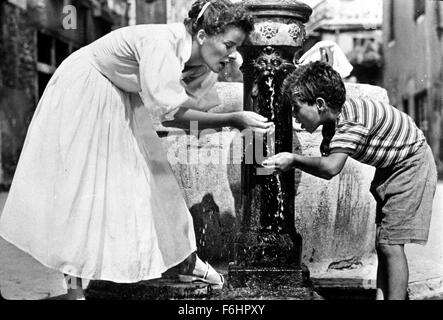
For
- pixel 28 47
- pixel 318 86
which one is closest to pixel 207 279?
pixel 318 86

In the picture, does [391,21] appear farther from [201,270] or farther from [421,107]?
[201,270]

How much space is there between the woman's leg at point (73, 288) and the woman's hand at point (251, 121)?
1037 mm

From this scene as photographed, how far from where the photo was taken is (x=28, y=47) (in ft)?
32.3

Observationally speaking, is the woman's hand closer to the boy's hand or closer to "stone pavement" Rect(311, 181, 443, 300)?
the boy's hand

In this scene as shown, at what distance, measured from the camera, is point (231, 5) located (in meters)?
3.12

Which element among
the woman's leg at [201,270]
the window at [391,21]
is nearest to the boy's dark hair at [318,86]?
the woman's leg at [201,270]

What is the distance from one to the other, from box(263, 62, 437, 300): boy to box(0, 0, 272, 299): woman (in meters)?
0.25

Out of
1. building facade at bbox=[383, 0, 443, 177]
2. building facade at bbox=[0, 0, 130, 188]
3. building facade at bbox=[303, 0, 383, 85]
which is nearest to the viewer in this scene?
building facade at bbox=[0, 0, 130, 188]

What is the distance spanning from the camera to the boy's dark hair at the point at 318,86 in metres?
2.96

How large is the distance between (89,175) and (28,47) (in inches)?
276

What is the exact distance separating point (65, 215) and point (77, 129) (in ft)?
1.19

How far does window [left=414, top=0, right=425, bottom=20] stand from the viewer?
11.4 metres

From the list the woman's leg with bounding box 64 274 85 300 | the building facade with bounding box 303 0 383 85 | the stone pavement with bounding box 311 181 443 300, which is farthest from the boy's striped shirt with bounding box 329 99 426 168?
the building facade with bounding box 303 0 383 85

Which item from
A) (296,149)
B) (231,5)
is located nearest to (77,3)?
(296,149)
